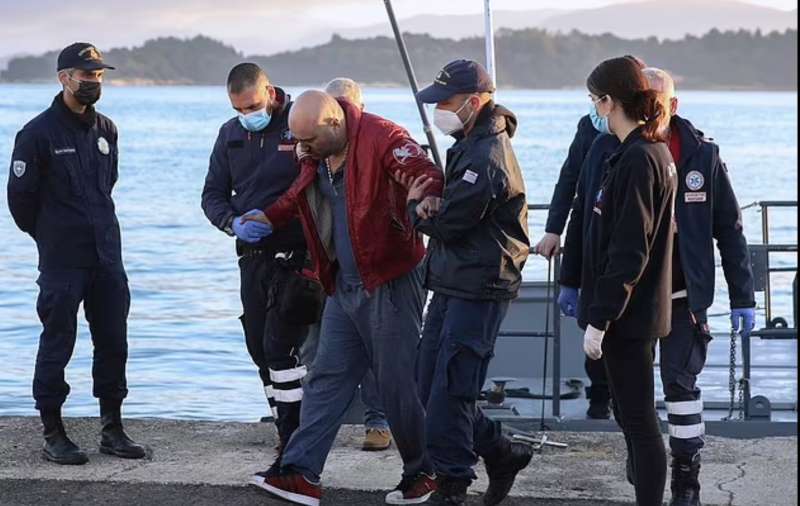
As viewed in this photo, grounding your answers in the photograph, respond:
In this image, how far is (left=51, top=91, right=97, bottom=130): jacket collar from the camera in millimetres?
6207

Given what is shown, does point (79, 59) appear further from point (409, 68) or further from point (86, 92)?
point (409, 68)

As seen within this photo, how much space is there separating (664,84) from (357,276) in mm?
1286

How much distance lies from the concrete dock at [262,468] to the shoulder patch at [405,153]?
1298 mm

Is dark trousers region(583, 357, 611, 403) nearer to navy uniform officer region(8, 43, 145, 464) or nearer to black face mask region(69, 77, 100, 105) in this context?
navy uniform officer region(8, 43, 145, 464)

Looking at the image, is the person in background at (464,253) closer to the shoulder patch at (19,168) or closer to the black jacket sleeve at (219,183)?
the black jacket sleeve at (219,183)

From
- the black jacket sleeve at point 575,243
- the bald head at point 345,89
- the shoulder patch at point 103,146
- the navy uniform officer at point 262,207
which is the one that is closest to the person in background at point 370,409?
the bald head at point 345,89

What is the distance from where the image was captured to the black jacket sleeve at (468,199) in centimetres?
507

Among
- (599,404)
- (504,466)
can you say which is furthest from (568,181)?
(504,466)

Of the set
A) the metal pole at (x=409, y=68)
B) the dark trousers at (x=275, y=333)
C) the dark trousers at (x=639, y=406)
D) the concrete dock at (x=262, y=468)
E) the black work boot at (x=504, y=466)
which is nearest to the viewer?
the dark trousers at (x=639, y=406)

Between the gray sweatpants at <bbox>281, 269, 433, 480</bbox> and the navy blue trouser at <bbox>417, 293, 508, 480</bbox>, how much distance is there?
0.48ft

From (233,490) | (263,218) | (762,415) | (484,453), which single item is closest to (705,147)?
(484,453)

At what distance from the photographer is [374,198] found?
5383mm

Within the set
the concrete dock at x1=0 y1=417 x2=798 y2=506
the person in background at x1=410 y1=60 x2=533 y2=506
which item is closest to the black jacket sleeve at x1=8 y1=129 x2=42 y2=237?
the concrete dock at x1=0 y1=417 x2=798 y2=506

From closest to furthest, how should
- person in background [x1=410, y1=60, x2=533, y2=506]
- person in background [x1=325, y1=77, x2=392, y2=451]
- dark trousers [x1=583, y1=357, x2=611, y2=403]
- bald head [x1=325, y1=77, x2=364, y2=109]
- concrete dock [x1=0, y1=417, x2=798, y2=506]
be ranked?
person in background [x1=410, y1=60, x2=533, y2=506] → concrete dock [x1=0, y1=417, x2=798, y2=506] → person in background [x1=325, y1=77, x2=392, y2=451] → bald head [x1=325, y1=77, x2=364, y2=109] → dark trousers [x1=583, y1=357, x2=611, y2=403]
